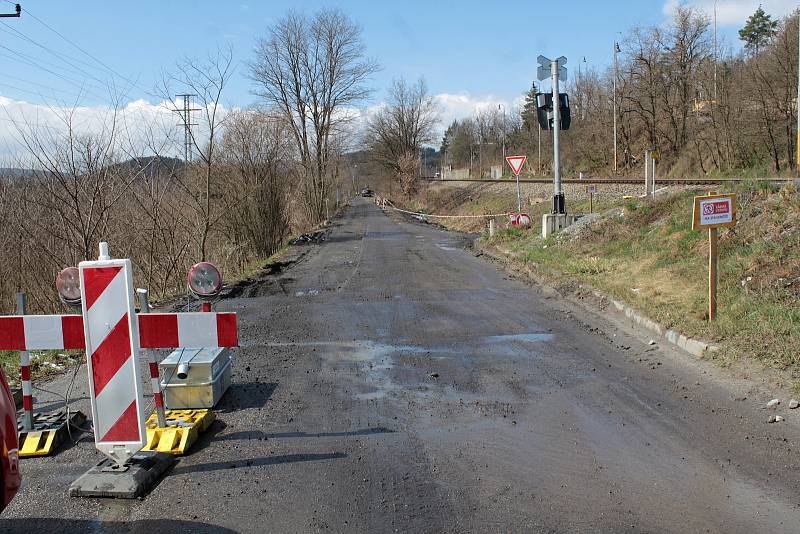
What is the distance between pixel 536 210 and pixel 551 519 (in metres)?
27.6

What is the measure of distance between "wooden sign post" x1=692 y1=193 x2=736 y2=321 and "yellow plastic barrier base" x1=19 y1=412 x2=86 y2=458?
7.16 metres

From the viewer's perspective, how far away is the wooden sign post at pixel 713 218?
8086mm

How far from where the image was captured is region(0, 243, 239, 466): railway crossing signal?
14.4 feet

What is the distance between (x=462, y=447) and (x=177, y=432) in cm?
220

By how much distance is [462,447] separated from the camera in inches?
199

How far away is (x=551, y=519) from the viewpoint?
3.92 metres

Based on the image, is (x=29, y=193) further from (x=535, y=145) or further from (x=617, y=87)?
(x=535, y=145)

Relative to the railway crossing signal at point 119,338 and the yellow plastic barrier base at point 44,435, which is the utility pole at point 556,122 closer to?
the railway crossing signal at point 119,338

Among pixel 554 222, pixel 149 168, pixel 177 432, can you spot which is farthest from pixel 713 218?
pixel 149 168

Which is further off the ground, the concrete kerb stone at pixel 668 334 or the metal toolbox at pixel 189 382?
the metal toolbox at pixel 189 382

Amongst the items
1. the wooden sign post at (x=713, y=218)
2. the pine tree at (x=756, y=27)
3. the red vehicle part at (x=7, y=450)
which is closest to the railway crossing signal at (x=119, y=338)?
the red vehicle part at (x=7, y=450)

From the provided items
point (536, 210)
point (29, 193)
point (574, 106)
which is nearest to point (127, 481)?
point (29, 193)

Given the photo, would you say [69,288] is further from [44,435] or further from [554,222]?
[554,222]

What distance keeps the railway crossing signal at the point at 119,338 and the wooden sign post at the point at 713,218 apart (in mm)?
6016
